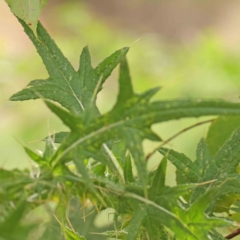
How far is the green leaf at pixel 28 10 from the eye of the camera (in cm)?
84

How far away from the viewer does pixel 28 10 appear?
85 centimetres

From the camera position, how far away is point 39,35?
2.81ft

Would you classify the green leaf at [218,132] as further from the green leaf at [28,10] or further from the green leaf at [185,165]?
the green leaf at [28,10]

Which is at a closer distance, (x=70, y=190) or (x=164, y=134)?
(x=70, y=190)

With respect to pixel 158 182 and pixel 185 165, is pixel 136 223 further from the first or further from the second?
pixel 185 165

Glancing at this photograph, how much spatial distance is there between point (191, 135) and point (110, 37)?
1.19 m

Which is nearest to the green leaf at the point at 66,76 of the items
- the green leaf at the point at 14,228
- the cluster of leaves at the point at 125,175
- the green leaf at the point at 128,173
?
→ the cluster of leaves at the point at 125,175

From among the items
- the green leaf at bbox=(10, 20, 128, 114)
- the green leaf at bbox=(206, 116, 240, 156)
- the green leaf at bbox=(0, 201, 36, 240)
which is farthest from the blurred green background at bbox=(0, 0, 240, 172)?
the green leaf at bbox=(0, 201, 36, 240)

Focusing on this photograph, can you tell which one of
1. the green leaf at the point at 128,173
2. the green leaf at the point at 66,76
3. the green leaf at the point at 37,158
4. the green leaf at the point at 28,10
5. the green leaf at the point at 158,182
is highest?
the green leaf at the point at 28,10

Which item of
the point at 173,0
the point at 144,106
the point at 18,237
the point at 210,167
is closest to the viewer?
the point at 18,237

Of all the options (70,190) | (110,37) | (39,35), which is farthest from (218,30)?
(70,190)

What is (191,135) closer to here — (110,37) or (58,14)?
(110,37)

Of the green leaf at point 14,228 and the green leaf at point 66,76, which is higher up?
the green leaf at point 66,76

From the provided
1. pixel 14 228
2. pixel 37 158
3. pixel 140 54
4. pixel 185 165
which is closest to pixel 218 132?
pixel 185 165
